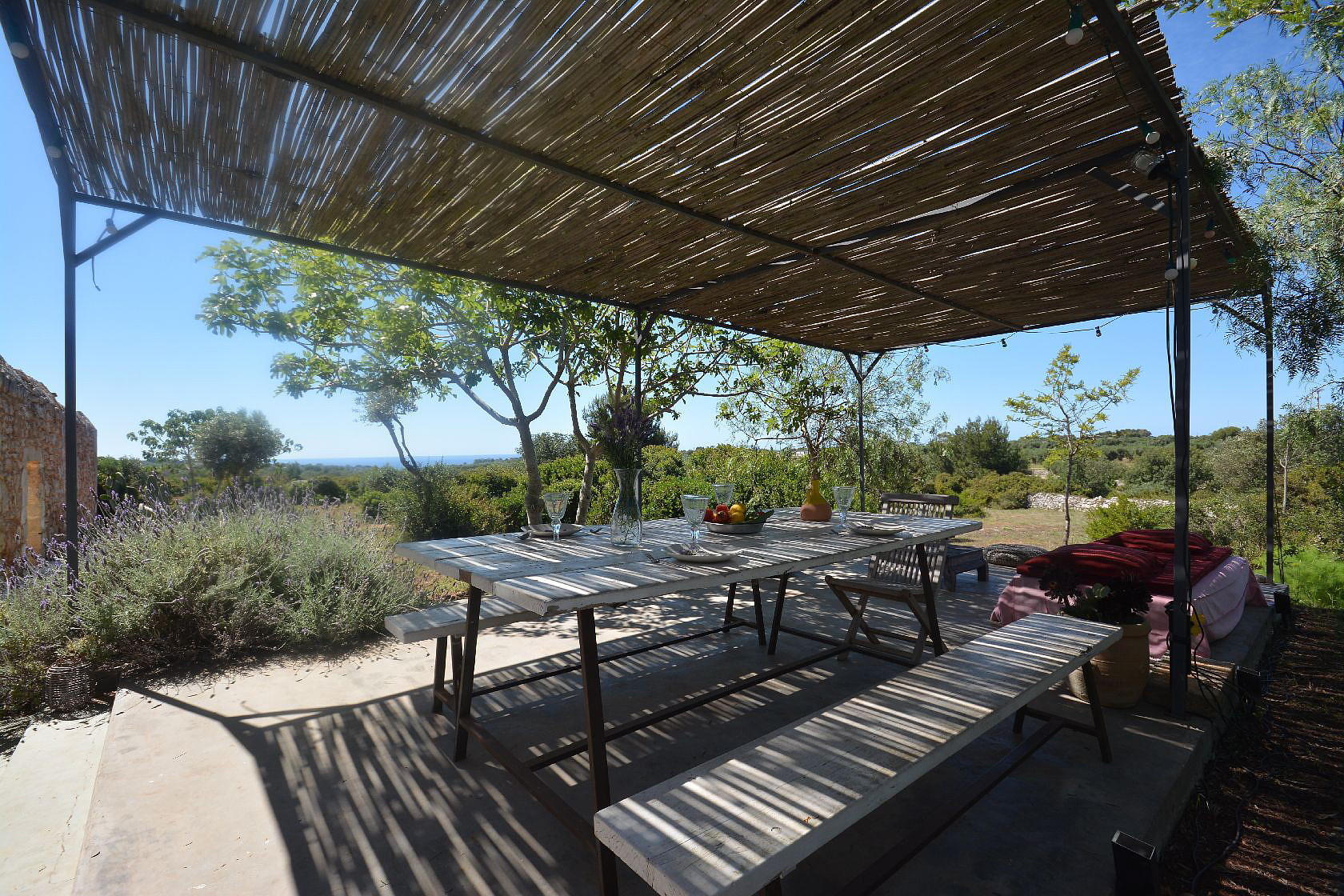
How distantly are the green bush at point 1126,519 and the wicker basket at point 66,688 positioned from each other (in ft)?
27.4

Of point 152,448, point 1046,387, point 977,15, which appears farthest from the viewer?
point 152,448

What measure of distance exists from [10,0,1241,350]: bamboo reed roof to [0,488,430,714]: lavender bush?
2.01 meters

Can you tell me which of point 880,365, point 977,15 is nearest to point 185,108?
point 977,15

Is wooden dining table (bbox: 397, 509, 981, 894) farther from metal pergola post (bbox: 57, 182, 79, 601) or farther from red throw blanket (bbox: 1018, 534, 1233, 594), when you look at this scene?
metal pergola post (bbox: 57, 182, 79, 601)

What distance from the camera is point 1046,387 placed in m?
7.40

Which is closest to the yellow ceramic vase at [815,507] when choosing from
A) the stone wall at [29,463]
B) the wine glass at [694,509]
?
the wine glass at [694,509]

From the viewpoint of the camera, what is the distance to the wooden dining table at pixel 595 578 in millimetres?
1700

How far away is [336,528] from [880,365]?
7.34 metres

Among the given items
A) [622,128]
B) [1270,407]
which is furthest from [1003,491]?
[622,128]

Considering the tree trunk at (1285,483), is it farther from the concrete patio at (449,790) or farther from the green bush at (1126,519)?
the concrete patio at (449,790)

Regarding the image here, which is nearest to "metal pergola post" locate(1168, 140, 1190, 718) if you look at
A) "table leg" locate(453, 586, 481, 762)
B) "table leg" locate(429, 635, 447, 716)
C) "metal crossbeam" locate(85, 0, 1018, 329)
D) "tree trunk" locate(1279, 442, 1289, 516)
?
"metal crossbeam" locate(85, 0, 1018, 329)

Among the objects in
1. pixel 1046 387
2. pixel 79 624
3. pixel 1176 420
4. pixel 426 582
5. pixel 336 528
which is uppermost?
pixel 1046 387

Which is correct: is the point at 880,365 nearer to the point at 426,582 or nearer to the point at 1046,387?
the point at 1046,387

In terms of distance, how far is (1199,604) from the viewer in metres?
3.18
